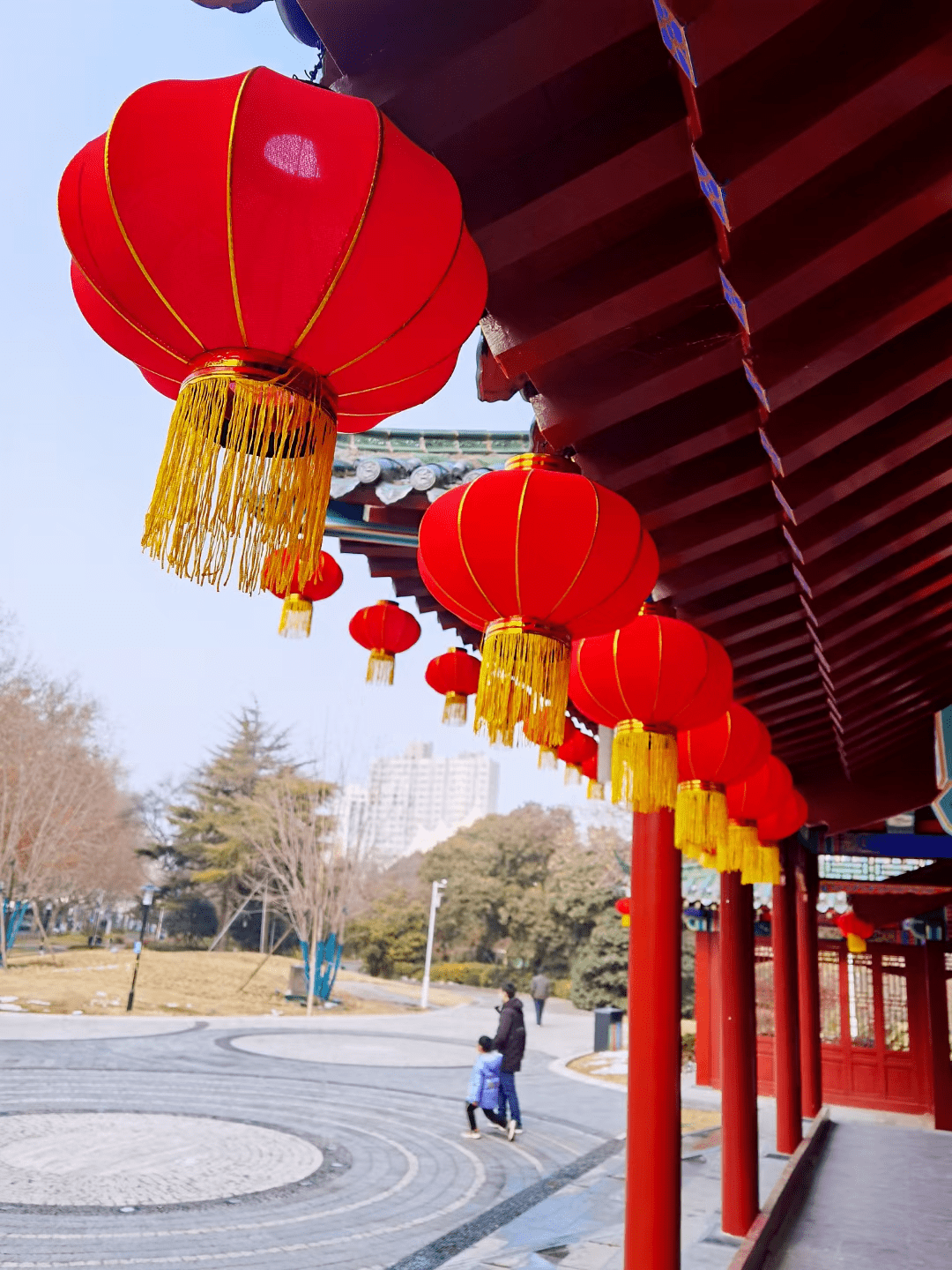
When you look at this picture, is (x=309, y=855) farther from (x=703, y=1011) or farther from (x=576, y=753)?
(x=576, y=753)

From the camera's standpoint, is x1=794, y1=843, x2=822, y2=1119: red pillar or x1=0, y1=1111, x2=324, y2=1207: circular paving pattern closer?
x1=0, y1=1111, x2=324, y2=1207: circular paving pattern

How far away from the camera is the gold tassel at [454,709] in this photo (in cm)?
547

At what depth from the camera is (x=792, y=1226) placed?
562 cm

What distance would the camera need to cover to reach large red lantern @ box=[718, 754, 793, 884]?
3977mm

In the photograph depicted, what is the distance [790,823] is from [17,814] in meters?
21.8

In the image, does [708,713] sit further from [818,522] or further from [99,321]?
[99,321]

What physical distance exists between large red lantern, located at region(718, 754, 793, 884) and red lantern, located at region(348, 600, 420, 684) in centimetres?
202

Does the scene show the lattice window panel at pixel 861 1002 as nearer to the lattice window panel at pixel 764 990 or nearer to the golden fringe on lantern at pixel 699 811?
the lattice window panel at pixel 764 990

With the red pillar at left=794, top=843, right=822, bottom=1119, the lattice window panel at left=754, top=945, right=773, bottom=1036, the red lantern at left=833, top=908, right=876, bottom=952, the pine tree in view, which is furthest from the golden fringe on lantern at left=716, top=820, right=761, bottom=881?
the pine tree

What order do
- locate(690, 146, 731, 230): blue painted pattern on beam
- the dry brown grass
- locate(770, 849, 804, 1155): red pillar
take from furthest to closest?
the dry brown grass
locate(770, 849, 804, 1155): red pillar
locate(690, 146, 731, 230): blue painted pattern on beam

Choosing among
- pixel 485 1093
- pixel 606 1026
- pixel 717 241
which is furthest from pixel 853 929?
pixel 717 241

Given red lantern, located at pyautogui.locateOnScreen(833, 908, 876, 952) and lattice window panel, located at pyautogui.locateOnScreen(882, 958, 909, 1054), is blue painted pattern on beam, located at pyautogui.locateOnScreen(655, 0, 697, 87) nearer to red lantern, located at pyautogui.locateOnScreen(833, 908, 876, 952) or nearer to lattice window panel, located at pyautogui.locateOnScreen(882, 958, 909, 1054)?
red lantern, located at pyautogui.locateOnScreen(833, 908, 876, 952)

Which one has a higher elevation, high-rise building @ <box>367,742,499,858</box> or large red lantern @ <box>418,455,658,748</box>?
high-rise building @ <box>367,742,499,858</box>

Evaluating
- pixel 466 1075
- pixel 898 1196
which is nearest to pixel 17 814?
pixel 466 1075
